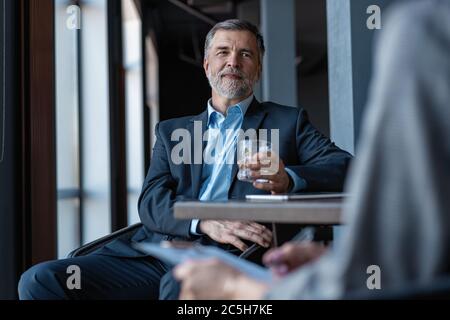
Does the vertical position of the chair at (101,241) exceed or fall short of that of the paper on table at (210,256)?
it falls short

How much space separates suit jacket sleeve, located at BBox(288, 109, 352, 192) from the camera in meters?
1.97

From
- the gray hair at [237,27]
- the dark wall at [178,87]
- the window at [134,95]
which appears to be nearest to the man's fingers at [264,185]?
the gray hair at [237,27]

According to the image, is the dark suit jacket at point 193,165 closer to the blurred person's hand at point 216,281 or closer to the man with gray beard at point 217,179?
the man with gray beard at point 217,179

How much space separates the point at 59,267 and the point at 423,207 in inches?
64.8

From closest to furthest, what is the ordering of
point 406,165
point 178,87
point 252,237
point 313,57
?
point 406,165 < point 252,237 < point 178,87 < point 313,57

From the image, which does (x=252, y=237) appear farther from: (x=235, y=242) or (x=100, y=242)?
(x=100, y=242)

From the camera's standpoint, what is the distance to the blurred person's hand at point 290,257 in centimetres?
93

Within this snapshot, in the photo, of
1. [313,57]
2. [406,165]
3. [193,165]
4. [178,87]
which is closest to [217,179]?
[193,165]

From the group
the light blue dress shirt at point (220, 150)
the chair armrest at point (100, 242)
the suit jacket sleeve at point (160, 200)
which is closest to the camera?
the suit jacket sleeve at point (160, 200)

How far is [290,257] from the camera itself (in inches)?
37.2

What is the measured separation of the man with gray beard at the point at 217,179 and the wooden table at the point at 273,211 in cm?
27

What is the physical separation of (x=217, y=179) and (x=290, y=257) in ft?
4.67
